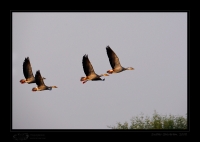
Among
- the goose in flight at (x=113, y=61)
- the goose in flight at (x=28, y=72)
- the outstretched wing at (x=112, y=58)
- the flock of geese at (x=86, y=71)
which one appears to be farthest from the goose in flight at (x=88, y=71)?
the goose in flight at (x=28, y=72)

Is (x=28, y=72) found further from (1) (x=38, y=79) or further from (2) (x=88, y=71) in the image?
(2) (x=88, y=71)

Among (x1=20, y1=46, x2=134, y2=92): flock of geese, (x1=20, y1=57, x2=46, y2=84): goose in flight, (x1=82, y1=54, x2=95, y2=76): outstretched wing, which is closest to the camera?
(x1=82, y1=54, x2=95, y2=76): outstretched wing

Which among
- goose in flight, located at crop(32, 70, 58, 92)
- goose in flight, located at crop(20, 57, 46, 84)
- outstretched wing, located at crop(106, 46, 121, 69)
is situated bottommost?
goose in flight, located at crop(32, 70, 58, 92)

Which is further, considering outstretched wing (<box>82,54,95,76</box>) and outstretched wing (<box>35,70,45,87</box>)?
outstretched wing (<box>35,70,45,87</box>)

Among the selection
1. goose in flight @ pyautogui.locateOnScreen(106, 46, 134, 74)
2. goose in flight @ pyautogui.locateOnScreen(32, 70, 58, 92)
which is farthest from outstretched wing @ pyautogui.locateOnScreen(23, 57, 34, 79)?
goose in flight @ pyautogui.locateOnScreen(106, 46, 134, 74)

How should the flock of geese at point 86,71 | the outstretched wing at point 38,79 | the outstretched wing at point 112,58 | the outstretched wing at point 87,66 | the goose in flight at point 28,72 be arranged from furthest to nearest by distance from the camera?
the goose in flight at point 28,72, the outstretched wing at point 38,79, the outstretched wing at point 112,58, the flock of geese at point 86,71, the outstretched wing at point 87,66

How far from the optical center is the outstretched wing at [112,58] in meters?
27.8

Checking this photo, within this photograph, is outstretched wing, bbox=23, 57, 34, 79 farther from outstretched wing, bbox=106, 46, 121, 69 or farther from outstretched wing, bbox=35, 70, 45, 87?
outstretched wing, bbox=106, 46, 121, 69

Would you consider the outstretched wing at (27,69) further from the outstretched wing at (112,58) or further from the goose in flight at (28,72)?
the outstretched wing at (112,58)

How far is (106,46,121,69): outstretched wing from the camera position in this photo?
27.8m
